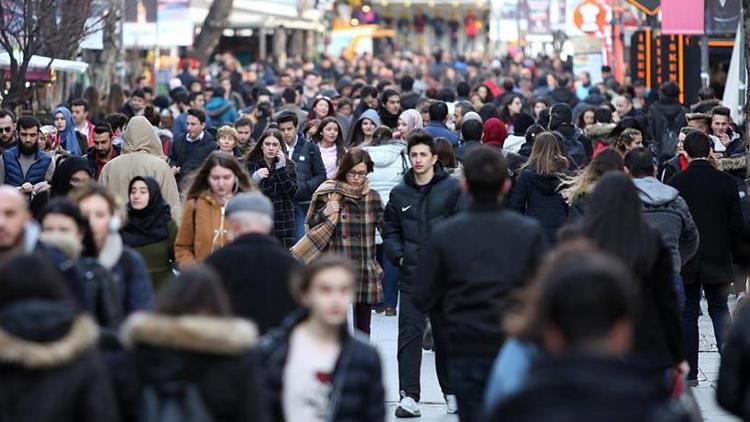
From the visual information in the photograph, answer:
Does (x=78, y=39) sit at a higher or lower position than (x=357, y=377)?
higher

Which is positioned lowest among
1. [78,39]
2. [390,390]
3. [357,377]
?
[390,390]

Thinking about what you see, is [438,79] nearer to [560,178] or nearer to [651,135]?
[651,135]

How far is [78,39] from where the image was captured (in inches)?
Answer: 821

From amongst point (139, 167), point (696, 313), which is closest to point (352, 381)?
point (696, 313)

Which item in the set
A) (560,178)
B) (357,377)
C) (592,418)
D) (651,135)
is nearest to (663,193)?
(560,178)

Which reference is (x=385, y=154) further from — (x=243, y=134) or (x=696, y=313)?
(x=243, y=134)

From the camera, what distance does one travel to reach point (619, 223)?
739 cm

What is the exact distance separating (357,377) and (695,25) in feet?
56.2

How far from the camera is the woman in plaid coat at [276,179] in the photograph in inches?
537

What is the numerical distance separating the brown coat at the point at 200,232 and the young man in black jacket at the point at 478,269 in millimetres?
2253

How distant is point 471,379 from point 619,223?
86 centimetres

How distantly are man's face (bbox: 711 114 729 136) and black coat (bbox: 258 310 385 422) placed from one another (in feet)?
30.7

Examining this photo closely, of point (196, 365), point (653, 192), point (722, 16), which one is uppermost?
point (722, 16)

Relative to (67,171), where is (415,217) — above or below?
below
